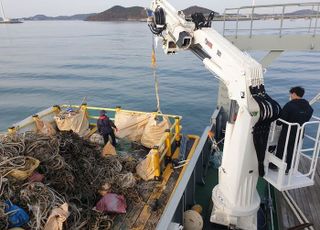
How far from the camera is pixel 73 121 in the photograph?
825 centimetres

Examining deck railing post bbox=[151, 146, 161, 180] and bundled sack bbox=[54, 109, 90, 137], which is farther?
bundled sack bbox=[54, 109, 90, 137]

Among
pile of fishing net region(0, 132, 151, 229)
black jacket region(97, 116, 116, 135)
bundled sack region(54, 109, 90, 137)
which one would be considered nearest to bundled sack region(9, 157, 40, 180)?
pile of fishing net region(0, 132, 151, 229)

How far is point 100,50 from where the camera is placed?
43344 millimetres

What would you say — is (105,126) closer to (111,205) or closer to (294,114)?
(111,205)

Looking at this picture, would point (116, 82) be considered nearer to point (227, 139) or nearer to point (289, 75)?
point (289, 75)

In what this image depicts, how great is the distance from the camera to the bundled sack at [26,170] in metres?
4.93

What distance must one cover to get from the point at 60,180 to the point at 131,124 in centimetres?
315

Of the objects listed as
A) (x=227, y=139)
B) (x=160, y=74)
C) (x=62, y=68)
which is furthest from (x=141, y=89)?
(x=227, y=139)

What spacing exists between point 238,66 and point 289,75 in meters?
24.8

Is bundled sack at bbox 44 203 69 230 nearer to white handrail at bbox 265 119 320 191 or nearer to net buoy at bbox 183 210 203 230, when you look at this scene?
net buoy at bbox 183 210 203 230

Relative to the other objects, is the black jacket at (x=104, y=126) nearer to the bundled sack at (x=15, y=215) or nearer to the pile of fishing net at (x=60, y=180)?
the pile of fishing net at (x=60, y=180)

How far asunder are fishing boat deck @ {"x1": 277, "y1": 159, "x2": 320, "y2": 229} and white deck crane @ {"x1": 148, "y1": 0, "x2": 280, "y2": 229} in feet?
2.85

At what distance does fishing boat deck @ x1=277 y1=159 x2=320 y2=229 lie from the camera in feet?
16.7

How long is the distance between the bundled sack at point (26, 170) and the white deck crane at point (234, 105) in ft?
10.6
